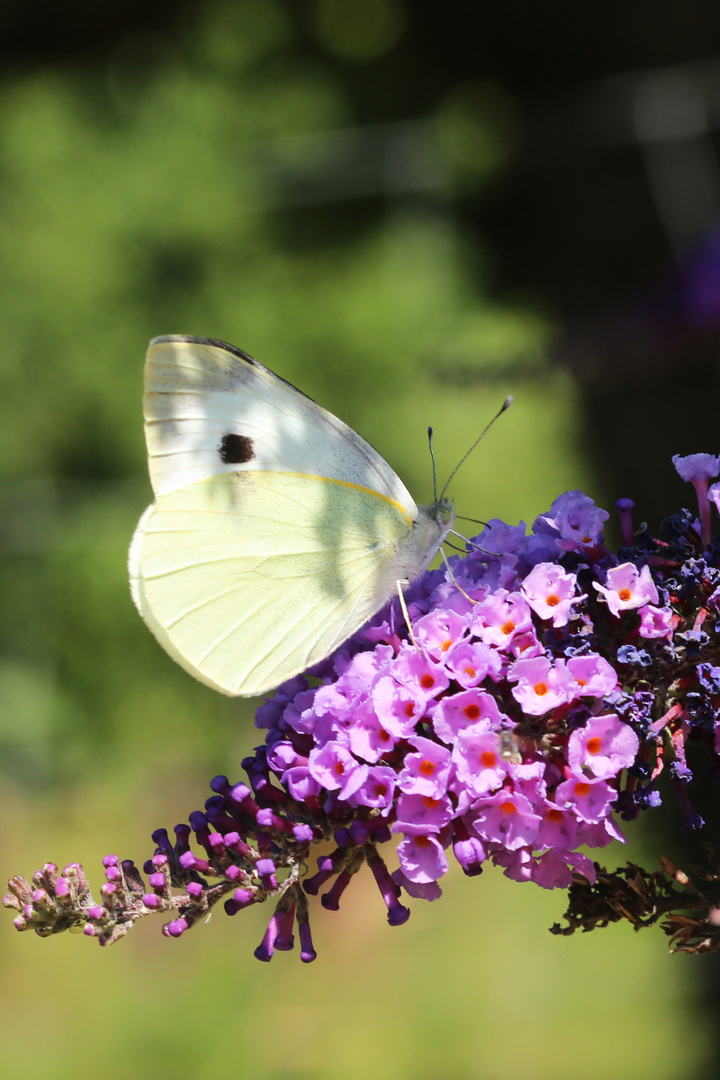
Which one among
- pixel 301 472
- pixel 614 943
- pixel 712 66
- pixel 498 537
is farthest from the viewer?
pixel 712 66

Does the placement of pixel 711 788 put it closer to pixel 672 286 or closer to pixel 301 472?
pixel 672 286

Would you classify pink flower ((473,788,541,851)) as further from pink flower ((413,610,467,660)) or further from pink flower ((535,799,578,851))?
pink flower ((413,610,467,660))

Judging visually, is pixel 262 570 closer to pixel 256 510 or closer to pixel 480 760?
pixel 256 510

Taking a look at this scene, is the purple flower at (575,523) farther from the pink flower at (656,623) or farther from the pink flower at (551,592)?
the pink flower at (656,623)

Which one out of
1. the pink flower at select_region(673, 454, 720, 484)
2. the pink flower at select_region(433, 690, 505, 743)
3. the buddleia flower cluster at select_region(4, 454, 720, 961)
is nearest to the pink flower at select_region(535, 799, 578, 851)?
the buddleia flower cluster at select_region(4, 454, 720, 961)

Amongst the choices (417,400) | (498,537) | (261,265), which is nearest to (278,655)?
(498,537)

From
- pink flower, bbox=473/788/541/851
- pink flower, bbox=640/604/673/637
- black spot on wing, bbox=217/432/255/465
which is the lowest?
pink flower, bbox=473/788/541/851
